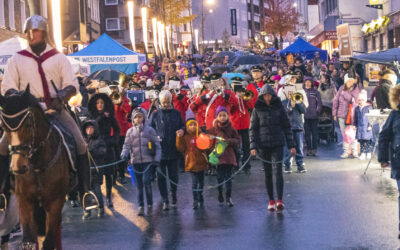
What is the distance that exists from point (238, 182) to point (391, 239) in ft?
20.4

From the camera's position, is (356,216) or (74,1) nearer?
(356,216)

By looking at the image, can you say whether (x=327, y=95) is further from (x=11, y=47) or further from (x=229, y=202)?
(x=229, y=202)

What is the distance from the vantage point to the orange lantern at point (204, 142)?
1269 cm

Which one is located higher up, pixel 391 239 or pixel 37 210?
pixel 37 210

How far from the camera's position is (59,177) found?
7891 mm

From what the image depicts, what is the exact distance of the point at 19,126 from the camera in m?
7.00

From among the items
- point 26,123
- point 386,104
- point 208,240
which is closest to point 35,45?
point 26,123

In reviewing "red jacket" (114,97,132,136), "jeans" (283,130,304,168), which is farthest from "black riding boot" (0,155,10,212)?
"jeans" (283,130,304,168)

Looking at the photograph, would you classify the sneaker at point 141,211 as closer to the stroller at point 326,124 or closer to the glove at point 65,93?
the glove at point 65,93

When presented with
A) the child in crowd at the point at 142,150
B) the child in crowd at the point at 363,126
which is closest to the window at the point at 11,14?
the child in crowd at the point at 363,126

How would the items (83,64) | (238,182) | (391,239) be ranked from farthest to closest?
1. (83,64)
2. (238,182)
3. (391,239)

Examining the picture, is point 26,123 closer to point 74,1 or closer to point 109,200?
point 109,200

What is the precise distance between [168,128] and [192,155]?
733mm

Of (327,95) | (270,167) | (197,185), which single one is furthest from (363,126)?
(197,185)
